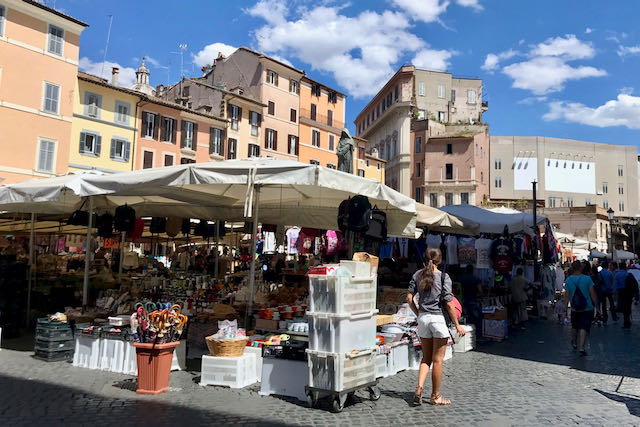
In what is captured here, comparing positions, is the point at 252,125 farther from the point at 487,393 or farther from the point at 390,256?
the point at 487,393

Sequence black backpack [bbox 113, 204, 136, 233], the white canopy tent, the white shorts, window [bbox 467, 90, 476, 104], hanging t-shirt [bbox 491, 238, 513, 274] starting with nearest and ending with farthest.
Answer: the white shorts, black backpack [bbox 113, 204, 136, 233], hanging t-shirt [bbox 491, 238, 513, 274], the white canopy tent, window [bbox 467, 90, 476, 104]

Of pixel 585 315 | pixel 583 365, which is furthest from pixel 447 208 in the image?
pixel 583 365

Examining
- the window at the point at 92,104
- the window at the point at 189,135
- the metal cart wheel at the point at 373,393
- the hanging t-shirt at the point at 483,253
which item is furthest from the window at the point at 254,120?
the metal cart wheel at the point at 373,393

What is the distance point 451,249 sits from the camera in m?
11.6

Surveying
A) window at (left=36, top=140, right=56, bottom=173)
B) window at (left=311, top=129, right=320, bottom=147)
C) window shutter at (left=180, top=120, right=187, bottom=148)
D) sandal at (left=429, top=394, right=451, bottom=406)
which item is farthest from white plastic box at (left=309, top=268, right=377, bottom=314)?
window at (left=311, top=129, right=320, bottom=147)

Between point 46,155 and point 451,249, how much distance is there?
78.2 feet

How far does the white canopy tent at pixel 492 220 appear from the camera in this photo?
11.3 metres

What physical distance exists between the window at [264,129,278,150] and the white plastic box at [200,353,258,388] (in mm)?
35383

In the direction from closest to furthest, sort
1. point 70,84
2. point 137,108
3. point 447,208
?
1. point 447,208
2. point 70,84
3. point 137,108

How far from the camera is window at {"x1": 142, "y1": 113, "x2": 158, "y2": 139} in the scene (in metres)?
32.6

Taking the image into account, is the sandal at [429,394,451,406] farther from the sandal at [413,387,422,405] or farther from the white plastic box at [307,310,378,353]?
the white plastic box at [307,310,378,353]

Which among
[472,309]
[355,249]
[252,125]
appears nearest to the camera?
[355,249]

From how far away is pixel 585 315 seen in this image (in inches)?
347

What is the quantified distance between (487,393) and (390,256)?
596 cm
